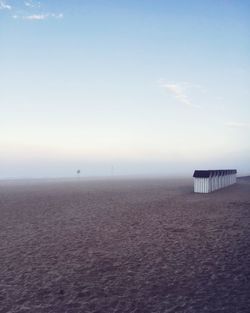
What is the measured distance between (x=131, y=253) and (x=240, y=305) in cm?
631

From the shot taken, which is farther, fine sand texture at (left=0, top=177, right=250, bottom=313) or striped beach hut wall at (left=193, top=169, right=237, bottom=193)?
striped beach hut wall at (left=193, top=169, right=237, bottom=193)

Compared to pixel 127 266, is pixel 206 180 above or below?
above

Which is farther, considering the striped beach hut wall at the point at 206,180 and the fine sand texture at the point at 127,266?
the striped beach hut wall at the point at 206,180

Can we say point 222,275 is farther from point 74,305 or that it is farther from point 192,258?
point 74,305

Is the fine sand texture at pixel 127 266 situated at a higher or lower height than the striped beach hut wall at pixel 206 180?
lower

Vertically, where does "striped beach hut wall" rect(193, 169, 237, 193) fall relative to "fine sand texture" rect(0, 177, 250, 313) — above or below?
above

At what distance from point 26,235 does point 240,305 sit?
1377 centimetres

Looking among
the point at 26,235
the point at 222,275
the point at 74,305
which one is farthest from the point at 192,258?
the point at 26,235

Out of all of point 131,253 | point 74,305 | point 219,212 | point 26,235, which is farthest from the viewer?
point 219,212

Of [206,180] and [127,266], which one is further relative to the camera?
[206,180]

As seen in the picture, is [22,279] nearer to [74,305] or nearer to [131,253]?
[74,305]

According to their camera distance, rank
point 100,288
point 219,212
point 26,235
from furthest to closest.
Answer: point 219,212 < point 26,235 < point 100,288

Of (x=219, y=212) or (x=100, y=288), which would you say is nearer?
(x=100, y=288)

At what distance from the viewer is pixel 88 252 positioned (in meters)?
14.3
